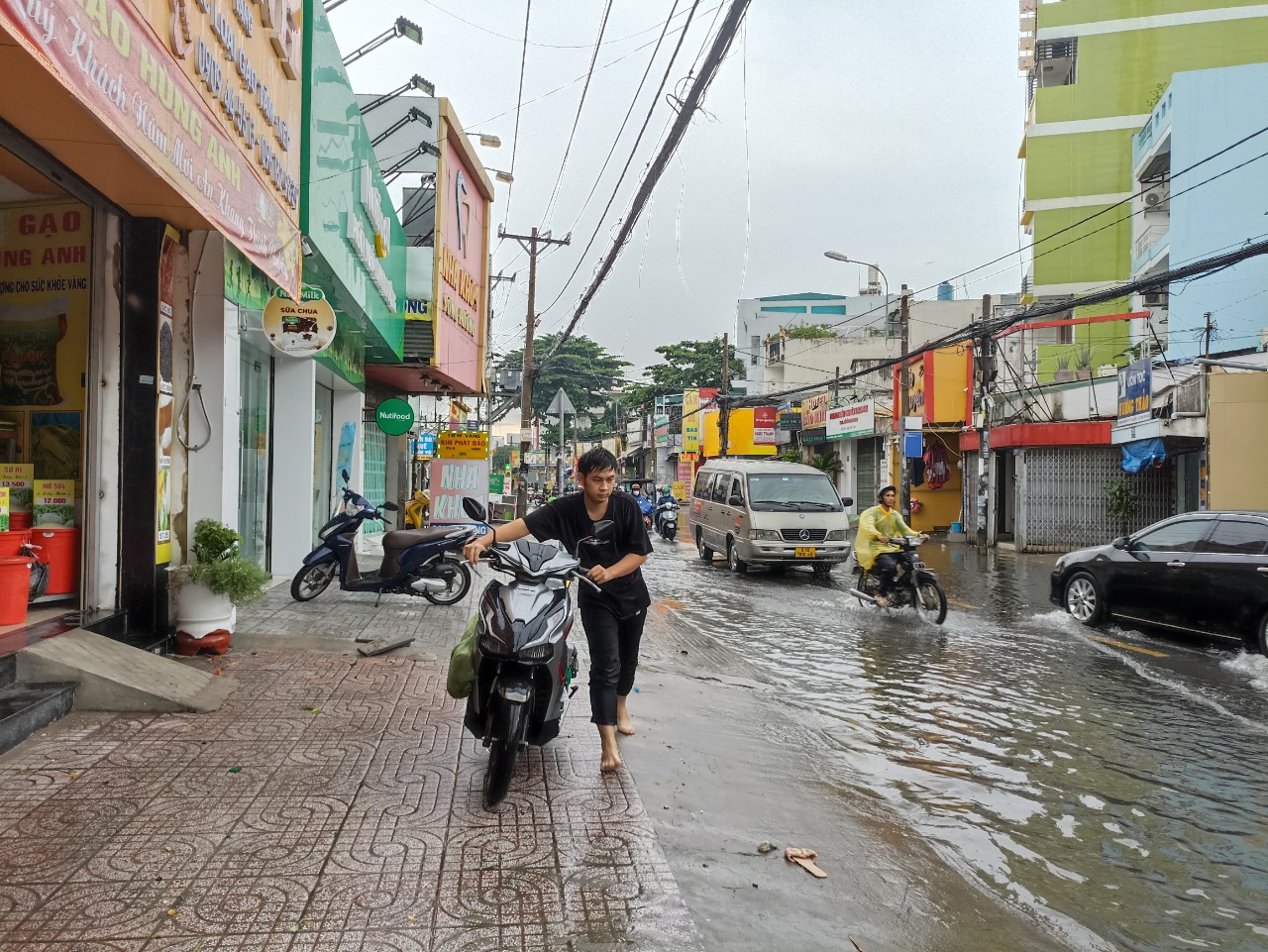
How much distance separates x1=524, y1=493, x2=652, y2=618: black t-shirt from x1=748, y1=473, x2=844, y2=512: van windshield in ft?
36.4

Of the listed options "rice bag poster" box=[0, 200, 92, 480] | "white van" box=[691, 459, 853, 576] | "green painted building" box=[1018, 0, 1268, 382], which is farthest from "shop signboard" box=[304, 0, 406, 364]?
"green painted building" box=[1018, 0, 1268, 382]

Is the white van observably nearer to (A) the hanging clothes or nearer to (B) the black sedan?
(B) the black sedan

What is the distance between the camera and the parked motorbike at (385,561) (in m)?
9.88

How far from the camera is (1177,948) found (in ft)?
10.6

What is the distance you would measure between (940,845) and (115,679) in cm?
437

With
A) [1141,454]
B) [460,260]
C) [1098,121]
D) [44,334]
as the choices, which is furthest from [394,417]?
[1098,121]

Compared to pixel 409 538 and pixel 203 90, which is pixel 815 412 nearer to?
pixel 409 538

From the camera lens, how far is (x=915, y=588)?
1065 centimetres

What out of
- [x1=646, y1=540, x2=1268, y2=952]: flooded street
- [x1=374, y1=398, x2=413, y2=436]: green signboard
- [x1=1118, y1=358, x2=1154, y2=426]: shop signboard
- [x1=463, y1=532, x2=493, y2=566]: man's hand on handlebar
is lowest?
[x1=646, y1=540, x2=1268, y2=952]: flooded street

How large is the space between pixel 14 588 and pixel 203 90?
334 cm

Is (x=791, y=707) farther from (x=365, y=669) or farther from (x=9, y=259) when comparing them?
(x=9, y=259)

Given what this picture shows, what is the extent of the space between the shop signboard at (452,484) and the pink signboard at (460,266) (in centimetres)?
195

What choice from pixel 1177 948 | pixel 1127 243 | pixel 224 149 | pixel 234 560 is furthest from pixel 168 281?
pixel 1127 243

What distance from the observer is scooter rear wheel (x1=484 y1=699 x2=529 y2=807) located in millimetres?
3932
